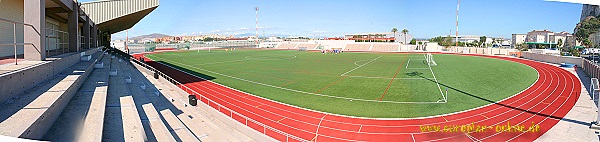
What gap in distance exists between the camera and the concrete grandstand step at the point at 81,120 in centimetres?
337

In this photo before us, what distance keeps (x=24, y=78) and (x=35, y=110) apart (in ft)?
4.55

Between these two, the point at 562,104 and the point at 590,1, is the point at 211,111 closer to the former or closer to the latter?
the point at 590,1

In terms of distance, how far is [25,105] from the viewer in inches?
141

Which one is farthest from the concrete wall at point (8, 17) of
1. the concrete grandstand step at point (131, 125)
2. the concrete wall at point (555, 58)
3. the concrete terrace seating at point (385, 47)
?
the concrete terrace seating at point (385, 47)

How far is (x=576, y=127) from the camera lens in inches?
341

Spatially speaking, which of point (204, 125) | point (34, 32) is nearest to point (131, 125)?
point (34, 32)

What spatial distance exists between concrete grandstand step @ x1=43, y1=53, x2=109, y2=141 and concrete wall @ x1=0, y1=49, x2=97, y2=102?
21.4 inches

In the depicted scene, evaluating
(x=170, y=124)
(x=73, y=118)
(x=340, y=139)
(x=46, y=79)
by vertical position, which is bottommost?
(x=340, y=139)

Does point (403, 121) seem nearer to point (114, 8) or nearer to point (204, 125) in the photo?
point (204, 125)

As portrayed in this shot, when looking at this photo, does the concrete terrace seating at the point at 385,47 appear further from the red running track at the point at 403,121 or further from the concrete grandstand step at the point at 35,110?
the concrete grandstand step at the point at 35,110

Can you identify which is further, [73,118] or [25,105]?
[73,118]

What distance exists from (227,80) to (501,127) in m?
14.2

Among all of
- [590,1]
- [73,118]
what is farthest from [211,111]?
[590,1]

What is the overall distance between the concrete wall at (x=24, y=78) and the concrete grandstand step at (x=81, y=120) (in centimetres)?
54
